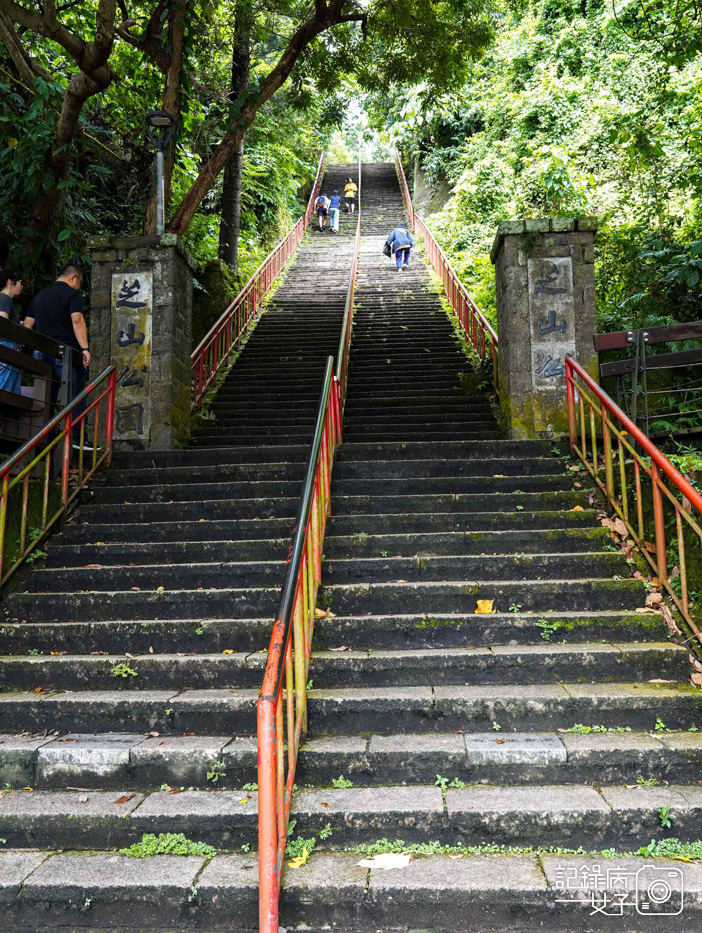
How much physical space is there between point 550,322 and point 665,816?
4774mm

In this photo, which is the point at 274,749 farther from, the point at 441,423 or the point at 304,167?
the point at 304,167

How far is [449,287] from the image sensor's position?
13047mm

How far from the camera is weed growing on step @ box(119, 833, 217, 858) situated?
2.69 meters

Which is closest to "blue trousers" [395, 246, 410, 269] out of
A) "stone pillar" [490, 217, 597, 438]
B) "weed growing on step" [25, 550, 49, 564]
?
"stone pillar" [490, 217, 597, 438]

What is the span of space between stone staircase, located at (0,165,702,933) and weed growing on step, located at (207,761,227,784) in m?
0.01

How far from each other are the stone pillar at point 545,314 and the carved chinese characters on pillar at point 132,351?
12.2ft

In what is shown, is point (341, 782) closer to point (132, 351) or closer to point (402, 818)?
point (402, 818)

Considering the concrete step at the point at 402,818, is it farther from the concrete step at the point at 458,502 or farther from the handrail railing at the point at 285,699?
the concrete step at the point at 458,502

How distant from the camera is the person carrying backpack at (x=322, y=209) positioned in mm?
21688

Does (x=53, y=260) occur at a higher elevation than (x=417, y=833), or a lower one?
higher

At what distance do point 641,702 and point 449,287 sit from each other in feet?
35.7

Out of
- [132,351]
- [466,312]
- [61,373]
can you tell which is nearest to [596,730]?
[61,373]

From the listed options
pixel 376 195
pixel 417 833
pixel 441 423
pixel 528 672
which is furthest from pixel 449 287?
pixel 376 195

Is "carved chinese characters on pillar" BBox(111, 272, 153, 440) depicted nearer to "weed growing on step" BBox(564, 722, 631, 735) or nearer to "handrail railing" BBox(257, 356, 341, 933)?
"handrail railing" BBox(257, 356, 341, 933)
